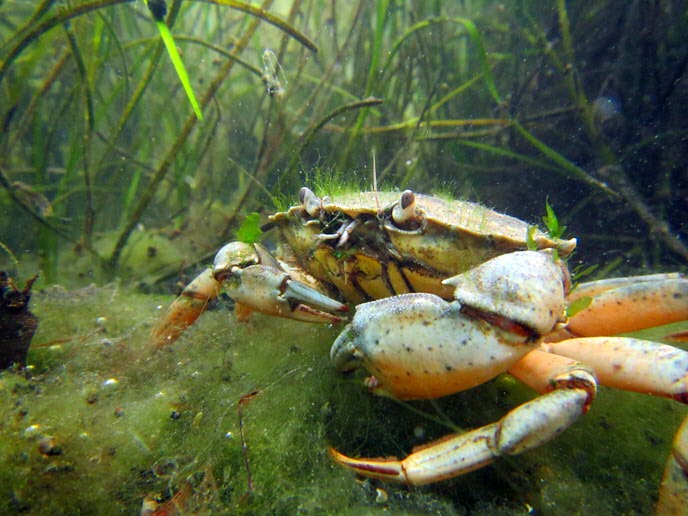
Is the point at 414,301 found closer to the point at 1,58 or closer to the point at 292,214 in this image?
the point at 292,214

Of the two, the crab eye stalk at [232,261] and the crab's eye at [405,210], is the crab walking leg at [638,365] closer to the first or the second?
the crab's eye at [405,210]

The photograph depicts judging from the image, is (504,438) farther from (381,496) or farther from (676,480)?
(676,480)

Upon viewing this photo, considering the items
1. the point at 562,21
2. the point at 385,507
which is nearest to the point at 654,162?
the point at 562,21

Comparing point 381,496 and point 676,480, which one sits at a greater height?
point 676,480

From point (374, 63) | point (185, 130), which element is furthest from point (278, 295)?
point (374, 63)

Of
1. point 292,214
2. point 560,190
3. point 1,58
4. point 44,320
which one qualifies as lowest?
point 44,320

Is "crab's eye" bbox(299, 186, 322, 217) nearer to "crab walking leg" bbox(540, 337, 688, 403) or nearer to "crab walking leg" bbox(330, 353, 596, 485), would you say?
"crab walking leg" bbox(330, 353, 596, 485)

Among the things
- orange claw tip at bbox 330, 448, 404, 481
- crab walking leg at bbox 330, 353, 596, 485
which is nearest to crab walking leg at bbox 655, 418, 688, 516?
crab walking leg at bbox 330, 353, 596, 485
